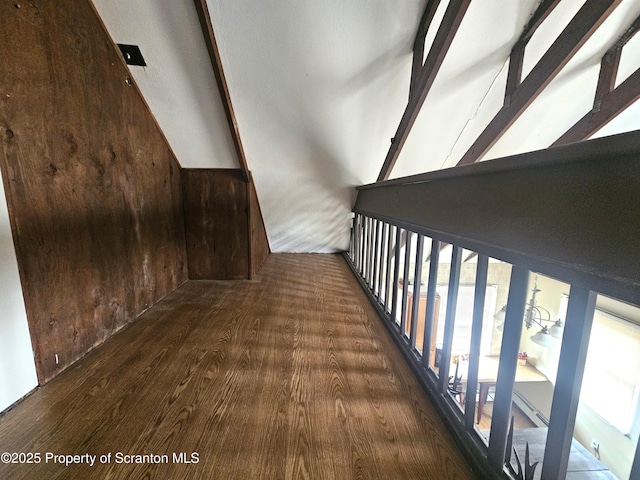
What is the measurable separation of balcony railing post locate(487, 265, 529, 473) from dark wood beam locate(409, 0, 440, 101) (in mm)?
1777

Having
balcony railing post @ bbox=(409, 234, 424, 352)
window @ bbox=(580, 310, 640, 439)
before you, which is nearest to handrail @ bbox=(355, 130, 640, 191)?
balcony railing post @ bbox=(409, 234, 424, 352)

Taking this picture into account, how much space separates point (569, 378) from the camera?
0.67 metres

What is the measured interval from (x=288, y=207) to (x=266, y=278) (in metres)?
1.03

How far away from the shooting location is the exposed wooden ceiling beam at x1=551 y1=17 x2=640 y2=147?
7.22 feet

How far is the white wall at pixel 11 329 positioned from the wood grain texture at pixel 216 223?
1869 millimetres

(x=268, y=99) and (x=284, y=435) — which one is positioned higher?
(x=268, y=99)

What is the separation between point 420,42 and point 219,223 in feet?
8.24

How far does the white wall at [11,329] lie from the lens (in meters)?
1.23

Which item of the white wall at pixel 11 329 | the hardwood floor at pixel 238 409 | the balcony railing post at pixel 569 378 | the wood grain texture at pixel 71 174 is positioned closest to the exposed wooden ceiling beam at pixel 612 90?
the balcony railing post at pixel 569 378

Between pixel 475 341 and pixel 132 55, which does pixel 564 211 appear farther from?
pixel 132 55

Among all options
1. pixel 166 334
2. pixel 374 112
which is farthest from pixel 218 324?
pixel 374 112

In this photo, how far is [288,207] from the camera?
382 cm

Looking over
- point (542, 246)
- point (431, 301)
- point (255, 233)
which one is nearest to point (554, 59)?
point (431, 301)

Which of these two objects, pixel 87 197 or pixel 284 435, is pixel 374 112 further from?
pixel 284 435
